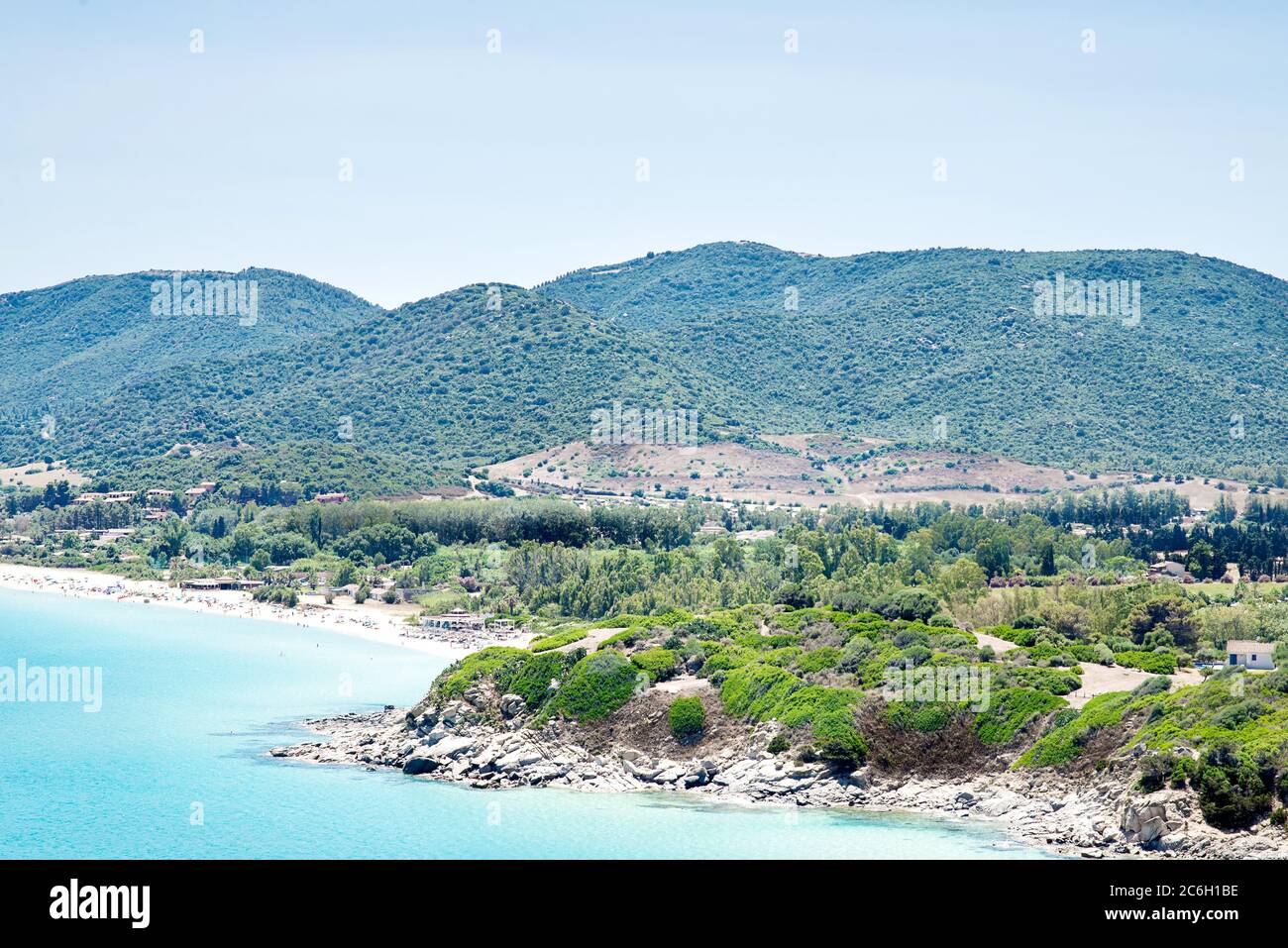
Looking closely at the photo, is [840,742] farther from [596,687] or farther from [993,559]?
[993,559]

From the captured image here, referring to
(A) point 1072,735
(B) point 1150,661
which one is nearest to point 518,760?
(A) point 1072,735

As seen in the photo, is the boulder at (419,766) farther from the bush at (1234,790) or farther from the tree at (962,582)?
the tree at (962,582)

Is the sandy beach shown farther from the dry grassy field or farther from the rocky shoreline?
the dry grassy field

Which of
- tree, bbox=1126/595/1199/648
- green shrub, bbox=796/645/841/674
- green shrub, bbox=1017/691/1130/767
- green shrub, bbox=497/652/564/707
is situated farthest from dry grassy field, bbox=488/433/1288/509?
green shrub, bbox=1017/691/1130/767

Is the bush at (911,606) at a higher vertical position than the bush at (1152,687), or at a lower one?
higher

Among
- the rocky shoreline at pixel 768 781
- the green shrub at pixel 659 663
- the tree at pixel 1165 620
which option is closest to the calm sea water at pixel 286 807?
the rocky shoreline at pixel 768 781

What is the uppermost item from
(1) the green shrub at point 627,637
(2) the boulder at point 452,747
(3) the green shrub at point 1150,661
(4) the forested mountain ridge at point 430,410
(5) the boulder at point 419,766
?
(4) the forested mountain ridge at point 430,410
